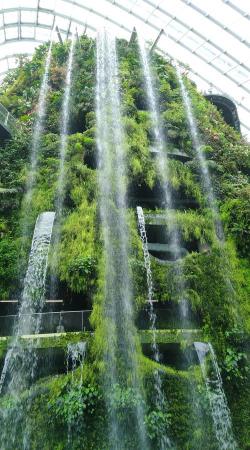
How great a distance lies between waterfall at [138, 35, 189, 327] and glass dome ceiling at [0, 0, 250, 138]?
15.3ft

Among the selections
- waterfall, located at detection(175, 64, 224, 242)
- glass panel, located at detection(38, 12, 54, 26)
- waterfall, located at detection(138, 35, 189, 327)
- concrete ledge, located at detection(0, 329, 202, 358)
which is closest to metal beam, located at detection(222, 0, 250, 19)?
waterfall, located at detection(175, 64, 224, 242)

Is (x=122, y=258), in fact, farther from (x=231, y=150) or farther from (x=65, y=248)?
(x=231, y=150)

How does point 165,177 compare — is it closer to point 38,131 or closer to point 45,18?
point 38,131

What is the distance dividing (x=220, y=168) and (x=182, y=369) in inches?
Answer: 325

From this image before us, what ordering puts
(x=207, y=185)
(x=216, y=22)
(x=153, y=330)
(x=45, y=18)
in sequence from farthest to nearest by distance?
(x=45, y=18) < (x=216, y=22) < (x=207, y=185) < (x=153, y=330)

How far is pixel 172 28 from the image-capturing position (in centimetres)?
2355

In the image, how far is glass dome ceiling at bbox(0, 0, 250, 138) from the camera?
21.2 m

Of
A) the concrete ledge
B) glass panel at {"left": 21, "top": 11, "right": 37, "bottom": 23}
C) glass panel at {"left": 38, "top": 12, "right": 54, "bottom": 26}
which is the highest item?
glass panel at {"left": 38, "top": 12, "right": 54, "bottom": 26}

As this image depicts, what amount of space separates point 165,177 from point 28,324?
24.1 ft

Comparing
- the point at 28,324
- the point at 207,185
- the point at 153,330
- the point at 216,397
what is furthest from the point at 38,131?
the point at 216,397

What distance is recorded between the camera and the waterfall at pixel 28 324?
8.45 metres

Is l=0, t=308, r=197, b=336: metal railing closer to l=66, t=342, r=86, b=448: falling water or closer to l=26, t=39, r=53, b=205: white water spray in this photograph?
l=66, t=342, r=86, b=448: falling water

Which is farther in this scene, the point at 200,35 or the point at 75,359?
the point at 200,35

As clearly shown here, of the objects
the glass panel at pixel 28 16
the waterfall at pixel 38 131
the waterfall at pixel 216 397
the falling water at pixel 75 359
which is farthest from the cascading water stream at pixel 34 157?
the glass panel at pixel 28 16
